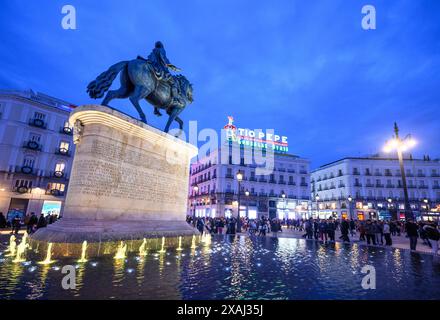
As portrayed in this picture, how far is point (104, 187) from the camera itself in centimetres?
690

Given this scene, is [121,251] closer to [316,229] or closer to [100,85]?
[100,85]

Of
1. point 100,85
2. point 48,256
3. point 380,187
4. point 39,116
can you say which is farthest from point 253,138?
point 48,256

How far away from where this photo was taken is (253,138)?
5334 centimetres

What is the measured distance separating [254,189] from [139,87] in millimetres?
47132

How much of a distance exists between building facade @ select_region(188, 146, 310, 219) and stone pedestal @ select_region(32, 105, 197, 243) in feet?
131

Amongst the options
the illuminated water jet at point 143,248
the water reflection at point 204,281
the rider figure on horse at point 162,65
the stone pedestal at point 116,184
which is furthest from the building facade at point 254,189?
the water reflection at point 204,281

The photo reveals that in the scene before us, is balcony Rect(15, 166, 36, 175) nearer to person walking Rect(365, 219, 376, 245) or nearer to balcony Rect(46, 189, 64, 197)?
balcony Rect(46, 189, 64, 197)

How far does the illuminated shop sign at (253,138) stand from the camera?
2055 inches

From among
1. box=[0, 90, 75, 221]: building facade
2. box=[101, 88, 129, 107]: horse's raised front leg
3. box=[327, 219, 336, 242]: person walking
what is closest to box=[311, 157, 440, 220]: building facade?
box=[327, 219, 336, 242]: person walking

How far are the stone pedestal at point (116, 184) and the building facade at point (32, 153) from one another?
27.9 meters

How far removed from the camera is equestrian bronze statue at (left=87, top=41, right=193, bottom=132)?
25.1 feet

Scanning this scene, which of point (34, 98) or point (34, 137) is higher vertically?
point (34, 98)
